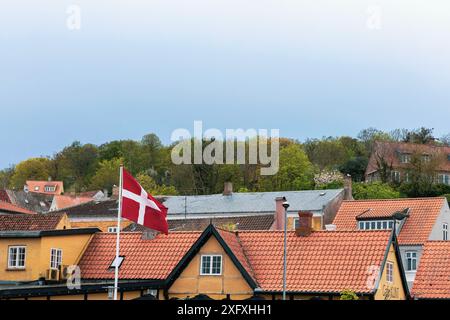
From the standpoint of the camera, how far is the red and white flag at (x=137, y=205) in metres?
37.2

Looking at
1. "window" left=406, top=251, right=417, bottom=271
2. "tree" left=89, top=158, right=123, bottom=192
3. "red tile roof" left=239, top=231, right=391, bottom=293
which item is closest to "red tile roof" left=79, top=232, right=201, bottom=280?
"red tile roof" left=239, top=231, right=391, bottom=293

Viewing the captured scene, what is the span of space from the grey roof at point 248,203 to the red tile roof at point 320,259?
34595 mm

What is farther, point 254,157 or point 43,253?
point 254,157

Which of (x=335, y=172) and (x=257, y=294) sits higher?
(x=335, y=172)

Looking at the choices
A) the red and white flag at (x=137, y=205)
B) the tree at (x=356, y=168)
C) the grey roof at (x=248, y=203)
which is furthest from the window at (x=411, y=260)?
the tree at (x=356, y=168)

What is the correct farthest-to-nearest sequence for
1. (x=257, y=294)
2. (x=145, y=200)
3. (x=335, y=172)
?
1. (x=335, y=172)
2. (x=257, y=294)
3. (x=145, y=200)

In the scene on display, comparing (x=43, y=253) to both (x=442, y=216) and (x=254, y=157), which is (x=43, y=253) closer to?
(x=442, y=216)

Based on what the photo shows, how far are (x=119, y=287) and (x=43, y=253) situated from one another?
9093 mm

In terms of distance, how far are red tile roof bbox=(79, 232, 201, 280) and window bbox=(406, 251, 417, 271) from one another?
22.9 meters

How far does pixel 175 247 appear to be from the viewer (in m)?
51.8

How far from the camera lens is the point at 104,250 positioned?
5309 cm

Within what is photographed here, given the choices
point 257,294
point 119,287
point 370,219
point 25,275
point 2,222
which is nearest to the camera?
point 119,287

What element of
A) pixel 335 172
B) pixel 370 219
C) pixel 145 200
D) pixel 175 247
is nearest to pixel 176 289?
pixel 175 247
